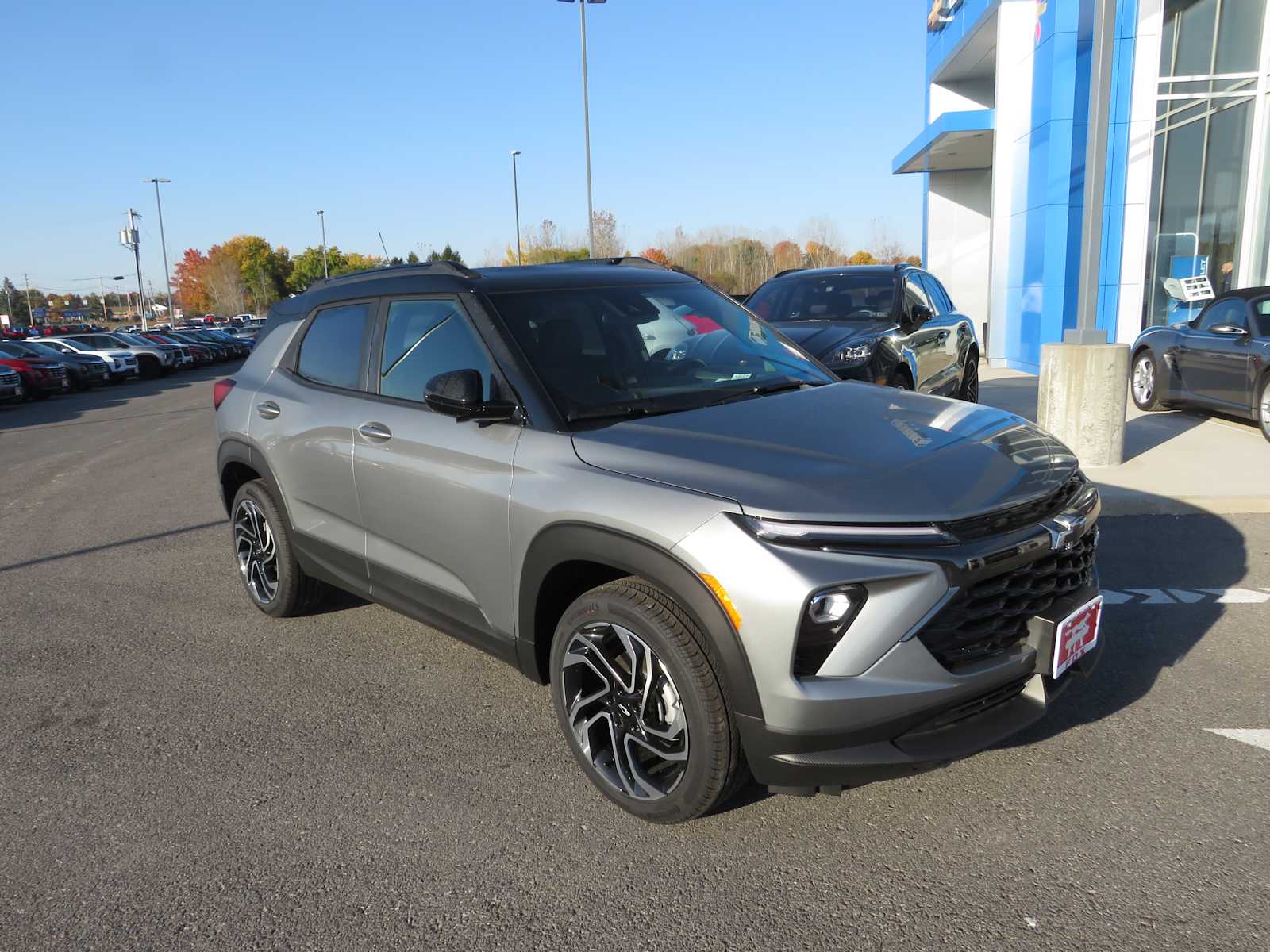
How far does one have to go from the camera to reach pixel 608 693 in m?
3.05

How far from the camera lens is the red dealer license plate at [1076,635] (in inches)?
111

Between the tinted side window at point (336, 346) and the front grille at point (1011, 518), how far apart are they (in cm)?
277

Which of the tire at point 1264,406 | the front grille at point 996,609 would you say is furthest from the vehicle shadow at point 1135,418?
the front grille at point 996,609

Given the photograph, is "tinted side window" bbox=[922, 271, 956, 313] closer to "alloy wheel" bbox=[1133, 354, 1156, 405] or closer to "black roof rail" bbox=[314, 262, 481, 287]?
"alloy wheel" bbox=[1133, 354, 1156, 405]

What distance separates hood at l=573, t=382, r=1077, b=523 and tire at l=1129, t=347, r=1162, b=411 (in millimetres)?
8445

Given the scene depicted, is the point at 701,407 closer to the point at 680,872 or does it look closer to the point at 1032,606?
the point at 1032,606

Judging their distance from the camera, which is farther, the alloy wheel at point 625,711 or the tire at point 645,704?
the alloy wheel at point 625,711

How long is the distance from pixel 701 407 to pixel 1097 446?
5.54 metres

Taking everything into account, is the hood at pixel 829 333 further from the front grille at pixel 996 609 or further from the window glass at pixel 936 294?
the front grille at pixel 996 609

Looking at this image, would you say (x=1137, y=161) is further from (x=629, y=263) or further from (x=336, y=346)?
(x=336, y=346)

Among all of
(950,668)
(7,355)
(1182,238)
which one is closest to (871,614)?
(950,668)

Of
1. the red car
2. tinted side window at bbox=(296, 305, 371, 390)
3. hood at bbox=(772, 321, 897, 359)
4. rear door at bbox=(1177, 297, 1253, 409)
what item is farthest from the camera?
the red car

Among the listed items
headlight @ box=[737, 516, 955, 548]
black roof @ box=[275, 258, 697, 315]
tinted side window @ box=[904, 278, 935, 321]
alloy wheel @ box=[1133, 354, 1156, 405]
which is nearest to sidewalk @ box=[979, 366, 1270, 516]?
alloy wheel @ box=[1133, 354, 1156, 405]

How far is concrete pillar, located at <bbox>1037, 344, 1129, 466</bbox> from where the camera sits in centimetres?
745
